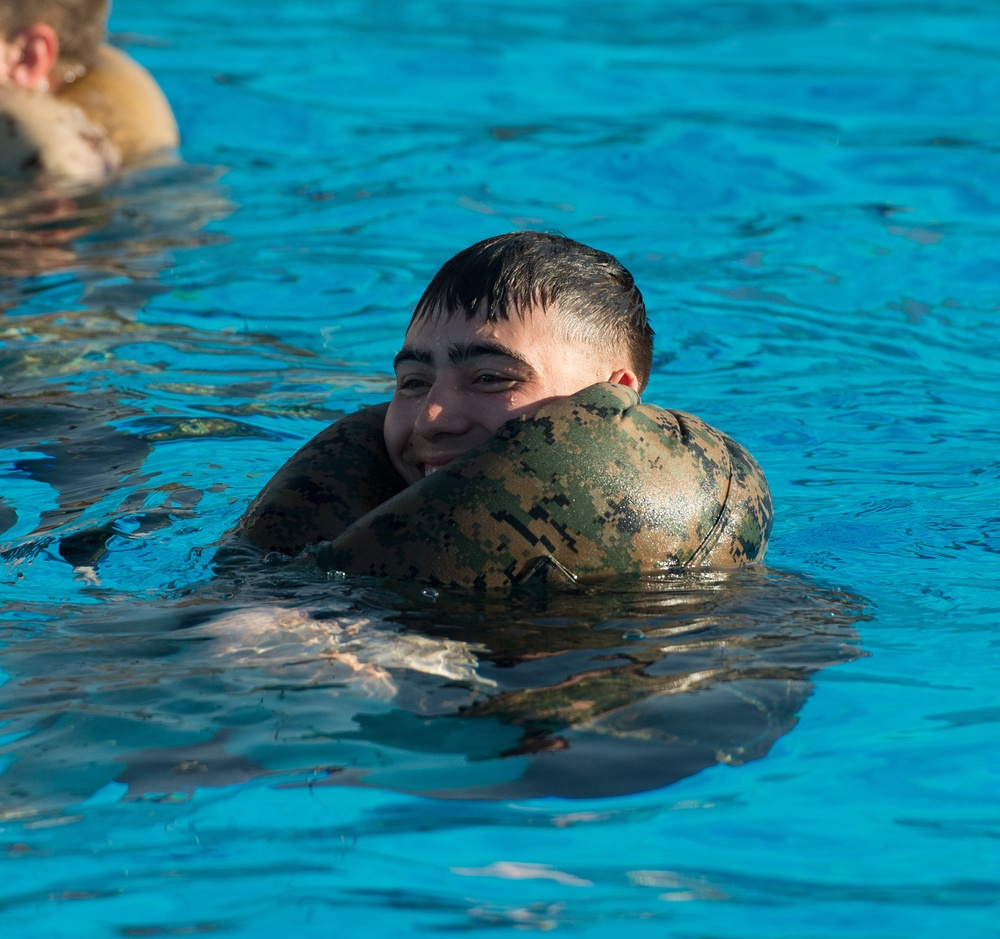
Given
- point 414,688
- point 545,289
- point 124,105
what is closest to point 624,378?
point 545,289

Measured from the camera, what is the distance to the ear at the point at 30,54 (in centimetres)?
891

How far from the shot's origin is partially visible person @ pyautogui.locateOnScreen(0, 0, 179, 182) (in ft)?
28.8

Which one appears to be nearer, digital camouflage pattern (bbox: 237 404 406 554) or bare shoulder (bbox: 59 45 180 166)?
digital camouflage pattern (bbox: 237 404 406 554)

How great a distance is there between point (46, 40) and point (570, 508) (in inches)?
261

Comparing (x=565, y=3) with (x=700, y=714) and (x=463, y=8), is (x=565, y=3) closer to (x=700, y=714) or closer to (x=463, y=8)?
(x=463, y=8)

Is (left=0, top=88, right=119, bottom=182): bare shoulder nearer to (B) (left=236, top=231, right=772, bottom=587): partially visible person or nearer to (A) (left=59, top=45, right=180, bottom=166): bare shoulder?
(A) (left=59, top=45, right=180, bottom=166): bare shoulder

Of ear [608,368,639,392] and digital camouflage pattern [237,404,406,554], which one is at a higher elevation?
ear [608,368,639,392]

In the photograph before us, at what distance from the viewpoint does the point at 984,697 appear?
3.44m

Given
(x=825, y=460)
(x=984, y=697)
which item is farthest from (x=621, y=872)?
(x=825, y=460)

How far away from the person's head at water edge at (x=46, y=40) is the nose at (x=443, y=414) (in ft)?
19.8

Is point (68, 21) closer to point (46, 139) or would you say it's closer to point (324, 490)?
point (46, 139)

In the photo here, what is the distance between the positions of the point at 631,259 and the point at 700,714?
524 centimetres

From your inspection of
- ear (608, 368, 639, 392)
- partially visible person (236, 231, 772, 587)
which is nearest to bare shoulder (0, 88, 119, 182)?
partially visible person (236, 231, 772, 587)

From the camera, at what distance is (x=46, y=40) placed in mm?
8945
